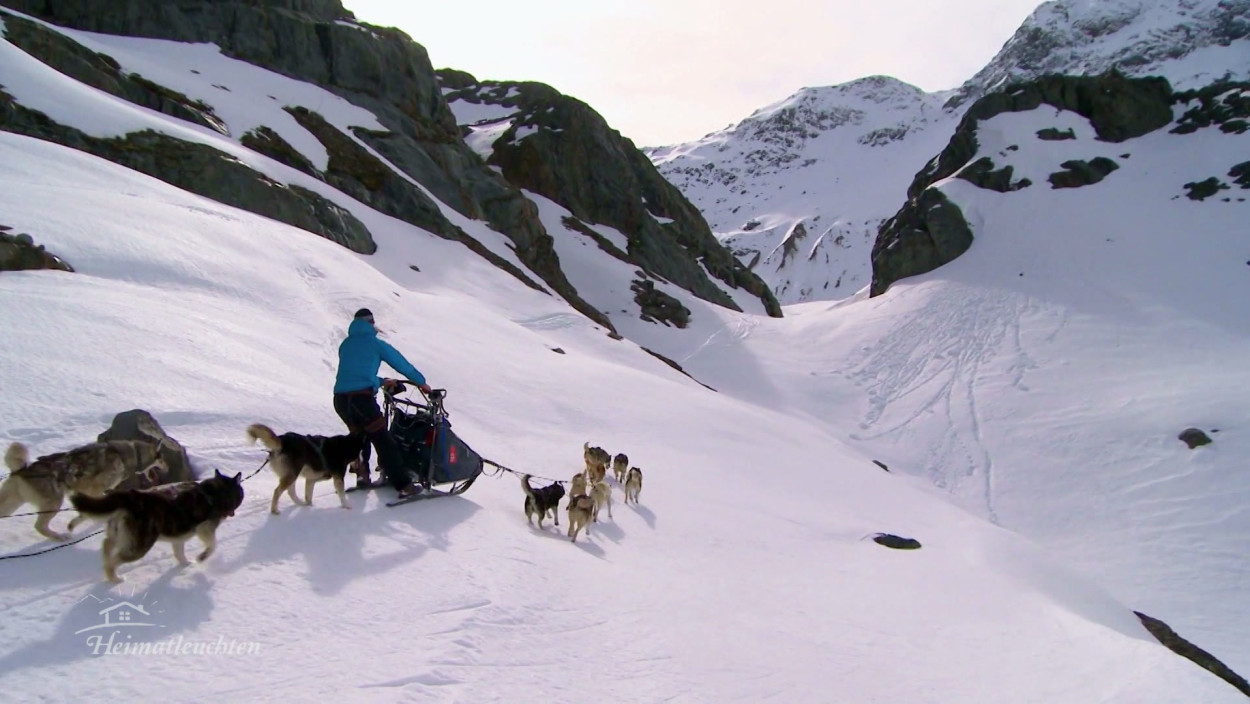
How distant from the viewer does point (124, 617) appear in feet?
12.8

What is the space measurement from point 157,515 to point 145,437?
1.54m

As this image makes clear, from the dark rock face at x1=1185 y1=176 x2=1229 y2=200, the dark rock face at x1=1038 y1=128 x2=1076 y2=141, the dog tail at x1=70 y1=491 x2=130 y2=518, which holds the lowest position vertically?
the dog tail at x1=70 y1=491 x2=130 y2=518

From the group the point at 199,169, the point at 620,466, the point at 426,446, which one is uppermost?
the point at 199,169

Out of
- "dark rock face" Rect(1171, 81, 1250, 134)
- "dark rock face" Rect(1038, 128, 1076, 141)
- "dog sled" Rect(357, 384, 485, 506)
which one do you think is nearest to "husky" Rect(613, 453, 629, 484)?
"dog sled" Rect(357, 384, 485, 506)

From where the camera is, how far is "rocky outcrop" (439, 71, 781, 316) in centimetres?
6000

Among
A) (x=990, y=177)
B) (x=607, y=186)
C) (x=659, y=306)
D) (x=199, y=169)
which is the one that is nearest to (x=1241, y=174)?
(x=990, y=177)

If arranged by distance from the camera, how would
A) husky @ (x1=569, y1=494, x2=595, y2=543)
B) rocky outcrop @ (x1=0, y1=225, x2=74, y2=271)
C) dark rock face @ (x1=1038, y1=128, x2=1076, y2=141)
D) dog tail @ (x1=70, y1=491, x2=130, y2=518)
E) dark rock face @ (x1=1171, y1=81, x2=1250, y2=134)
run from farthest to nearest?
dark rock face @ (x1=1038, y1=128, x2=1076, y2=141)
dark rock face @ (x1=1171, y1=81, x2=1250, y2=134)
rocky outcrop @ (x1=0, y1=225, x2=74, y2=271)
husky @ (x1=569, y1=494, x2=595, y2=543)
dog tail @ (x1=70, y1=491, x2=130, y2=518)

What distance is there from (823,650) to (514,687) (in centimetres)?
352

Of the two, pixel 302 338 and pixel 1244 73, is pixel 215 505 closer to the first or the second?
pixel 302 338

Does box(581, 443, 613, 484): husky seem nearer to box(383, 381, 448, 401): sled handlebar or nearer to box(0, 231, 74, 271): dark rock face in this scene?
box(383, 381, 448, 401): sled handlebar

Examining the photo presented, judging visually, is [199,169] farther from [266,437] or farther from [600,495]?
[266,437]

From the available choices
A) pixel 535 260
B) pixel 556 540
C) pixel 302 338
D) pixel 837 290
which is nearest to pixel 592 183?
pixel 535 260

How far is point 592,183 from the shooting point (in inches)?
2422

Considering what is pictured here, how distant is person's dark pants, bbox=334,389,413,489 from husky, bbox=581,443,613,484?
155 inches
